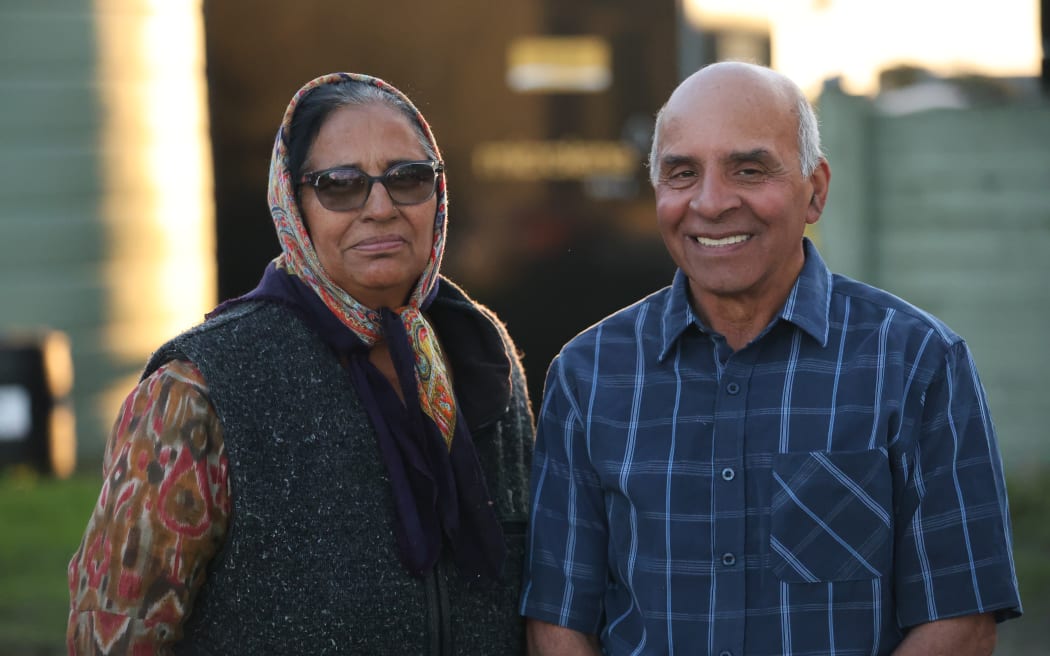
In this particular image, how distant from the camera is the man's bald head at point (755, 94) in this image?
2.56 metres

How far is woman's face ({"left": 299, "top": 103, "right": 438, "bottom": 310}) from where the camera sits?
2.60 m

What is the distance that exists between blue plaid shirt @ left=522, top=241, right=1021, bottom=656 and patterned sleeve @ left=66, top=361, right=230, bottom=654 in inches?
27.2

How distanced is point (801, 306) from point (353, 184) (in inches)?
34.6

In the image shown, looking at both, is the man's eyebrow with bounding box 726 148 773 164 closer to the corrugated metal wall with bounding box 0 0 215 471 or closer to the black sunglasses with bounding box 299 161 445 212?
the black sunglasses with bounding box 299 161 445 212

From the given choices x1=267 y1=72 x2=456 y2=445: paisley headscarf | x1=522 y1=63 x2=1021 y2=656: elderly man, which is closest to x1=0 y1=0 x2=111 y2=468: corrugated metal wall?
x1=267 y1=72 x2=456 y2=445: paisley headscarf

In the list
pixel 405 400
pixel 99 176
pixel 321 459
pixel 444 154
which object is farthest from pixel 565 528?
pixel 99 176

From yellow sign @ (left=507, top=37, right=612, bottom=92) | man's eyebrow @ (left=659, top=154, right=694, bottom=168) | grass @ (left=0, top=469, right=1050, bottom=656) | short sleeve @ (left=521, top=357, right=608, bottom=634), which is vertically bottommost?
grass @ (left=0, top=469, right=1050, bottom=656)

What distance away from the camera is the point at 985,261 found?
283 inches

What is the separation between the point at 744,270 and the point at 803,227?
16cm

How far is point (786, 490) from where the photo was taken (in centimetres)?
247

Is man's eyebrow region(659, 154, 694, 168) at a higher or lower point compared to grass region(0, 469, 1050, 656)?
higher

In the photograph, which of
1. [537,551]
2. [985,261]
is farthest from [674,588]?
[985,261]

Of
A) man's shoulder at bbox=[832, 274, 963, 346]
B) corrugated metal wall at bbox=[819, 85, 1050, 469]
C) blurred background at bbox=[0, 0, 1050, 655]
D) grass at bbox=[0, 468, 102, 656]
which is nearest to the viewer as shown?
man's shoulder at bbox=[832, 274, 963, 346]

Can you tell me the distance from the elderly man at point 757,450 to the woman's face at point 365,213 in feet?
1.36
